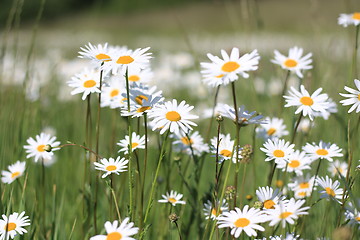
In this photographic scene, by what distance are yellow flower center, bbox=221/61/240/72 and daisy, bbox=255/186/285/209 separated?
27 cm

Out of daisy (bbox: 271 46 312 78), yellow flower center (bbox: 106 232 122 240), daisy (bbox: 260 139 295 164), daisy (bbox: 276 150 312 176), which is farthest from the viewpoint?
daisy (bbox: 271 46 312 78)

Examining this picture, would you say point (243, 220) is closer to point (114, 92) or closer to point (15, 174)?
point (114, 92)

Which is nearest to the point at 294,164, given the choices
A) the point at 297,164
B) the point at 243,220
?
the point at 297,164

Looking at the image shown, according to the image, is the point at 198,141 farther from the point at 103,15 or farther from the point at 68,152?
the point at 103,15

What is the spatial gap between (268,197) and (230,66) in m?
0.31

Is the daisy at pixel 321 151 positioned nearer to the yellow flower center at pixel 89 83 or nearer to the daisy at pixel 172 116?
the daisy at pixel 172 116

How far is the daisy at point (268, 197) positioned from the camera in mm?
901

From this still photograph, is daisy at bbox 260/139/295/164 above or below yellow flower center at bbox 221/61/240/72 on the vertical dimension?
below

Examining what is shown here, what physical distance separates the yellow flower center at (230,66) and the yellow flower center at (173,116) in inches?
5.5

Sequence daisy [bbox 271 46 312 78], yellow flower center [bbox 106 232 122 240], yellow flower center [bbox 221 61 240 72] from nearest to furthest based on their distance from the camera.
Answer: yellow flower center [bbox 106 232 122 240] < yellow flower center [bbox 221 61 240 72] < daisy [bbox 271 46 312 78]

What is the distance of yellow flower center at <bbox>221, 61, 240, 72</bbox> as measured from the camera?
2.72 ft

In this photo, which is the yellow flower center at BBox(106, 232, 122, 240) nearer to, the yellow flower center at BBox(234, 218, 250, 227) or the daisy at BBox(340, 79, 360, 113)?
the yellow flower center at BBox(234, 218, 250, 227)

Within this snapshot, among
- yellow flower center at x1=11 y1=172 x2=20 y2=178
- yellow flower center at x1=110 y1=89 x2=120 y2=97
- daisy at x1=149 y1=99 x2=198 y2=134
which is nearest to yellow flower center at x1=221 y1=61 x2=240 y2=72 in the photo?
daisy at x1=149 y1=99 x2=198 y2=134

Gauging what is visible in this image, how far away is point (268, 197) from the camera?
937mm
